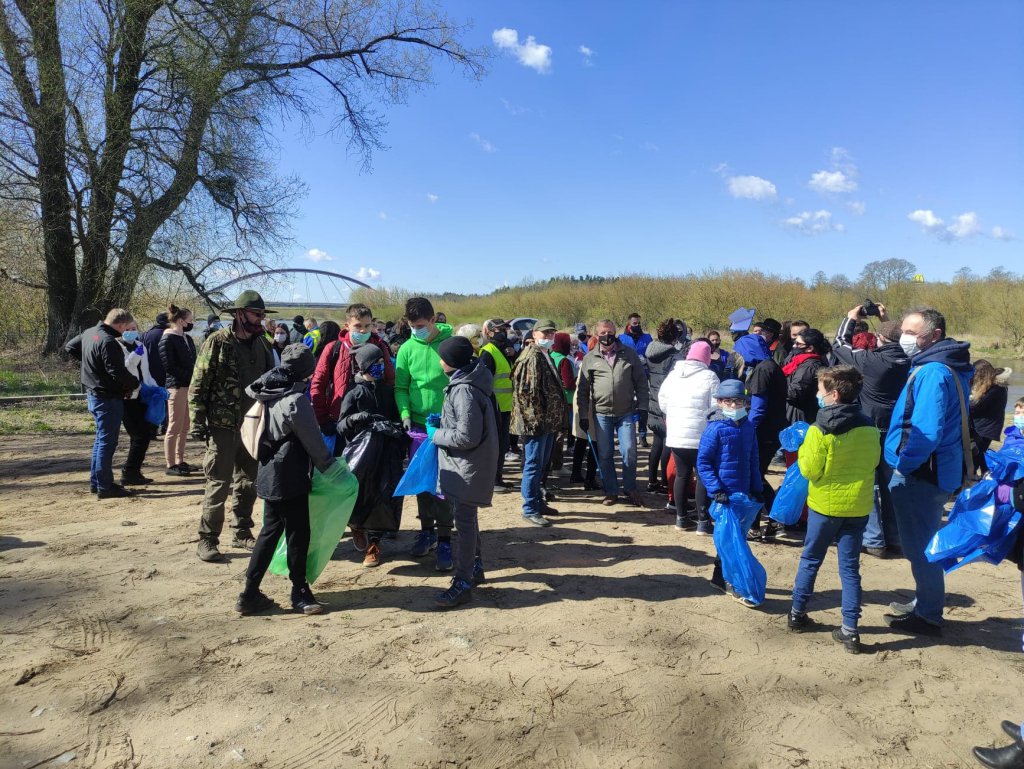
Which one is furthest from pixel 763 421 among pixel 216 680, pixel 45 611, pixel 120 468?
pixel 120 468

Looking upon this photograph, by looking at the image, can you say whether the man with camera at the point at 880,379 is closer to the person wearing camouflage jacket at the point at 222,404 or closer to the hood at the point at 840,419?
the hood at the point at 840,419

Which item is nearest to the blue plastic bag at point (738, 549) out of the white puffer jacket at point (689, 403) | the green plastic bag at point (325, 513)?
the white puffer jacket at point (689, 403)

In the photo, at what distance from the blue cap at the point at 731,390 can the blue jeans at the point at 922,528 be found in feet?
3.74

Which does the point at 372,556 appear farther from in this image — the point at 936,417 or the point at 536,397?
the point at 936,417

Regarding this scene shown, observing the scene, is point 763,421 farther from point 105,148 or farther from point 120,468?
point 105,148

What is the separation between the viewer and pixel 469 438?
13.2 feet

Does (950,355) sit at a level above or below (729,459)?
above

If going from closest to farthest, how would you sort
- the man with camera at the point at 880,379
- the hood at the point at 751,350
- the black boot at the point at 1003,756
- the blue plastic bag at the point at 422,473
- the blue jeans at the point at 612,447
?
the black boot at the point at 1003,756 < the blue plastic bag at the point at 422,473 < the man with camera at the point at 880,379 < the hood at the point at 751,350 < the blue jeans at the point at 612,447

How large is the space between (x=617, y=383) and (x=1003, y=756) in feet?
13.7

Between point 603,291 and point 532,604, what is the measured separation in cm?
2918

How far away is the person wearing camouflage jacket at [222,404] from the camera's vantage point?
4.84 metres

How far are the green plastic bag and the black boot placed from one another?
359 cm

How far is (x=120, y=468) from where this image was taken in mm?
8242

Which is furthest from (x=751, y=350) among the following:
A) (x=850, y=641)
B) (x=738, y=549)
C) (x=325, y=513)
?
(x=325, y=513)
